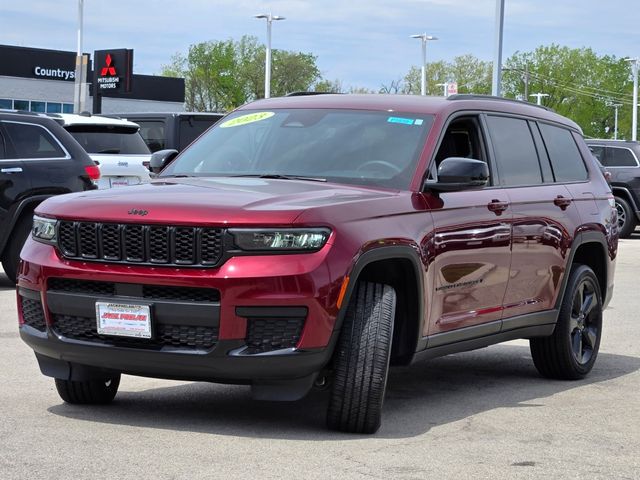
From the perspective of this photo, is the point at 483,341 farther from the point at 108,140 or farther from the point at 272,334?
the point at 108,140

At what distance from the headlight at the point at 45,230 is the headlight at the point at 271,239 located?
3.39 ft

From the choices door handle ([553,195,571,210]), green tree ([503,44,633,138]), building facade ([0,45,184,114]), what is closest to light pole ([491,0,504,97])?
door handle ([553,195,571,210])

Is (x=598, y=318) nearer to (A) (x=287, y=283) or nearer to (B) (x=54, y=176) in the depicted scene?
(A) (x=287, y=283)

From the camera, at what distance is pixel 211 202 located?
6.32 metres

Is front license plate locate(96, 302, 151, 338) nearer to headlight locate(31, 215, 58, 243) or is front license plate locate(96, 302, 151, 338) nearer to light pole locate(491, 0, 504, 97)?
headlight locate(31, 215, 58, 243)

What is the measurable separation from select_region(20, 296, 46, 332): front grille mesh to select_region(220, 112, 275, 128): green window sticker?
1.90 metres

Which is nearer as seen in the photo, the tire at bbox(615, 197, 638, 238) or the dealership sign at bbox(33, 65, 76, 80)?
the tire at bbox(615, 197, 638, 238)

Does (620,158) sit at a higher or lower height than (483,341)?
higher

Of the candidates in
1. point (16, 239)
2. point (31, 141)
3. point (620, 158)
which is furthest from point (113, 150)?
point (620, 158)

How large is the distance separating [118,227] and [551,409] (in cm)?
→ 273

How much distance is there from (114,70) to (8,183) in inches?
756

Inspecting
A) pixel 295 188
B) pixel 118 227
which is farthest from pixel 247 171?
pixel 118 227

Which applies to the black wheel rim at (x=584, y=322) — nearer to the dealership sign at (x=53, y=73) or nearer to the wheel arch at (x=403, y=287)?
the wheel arch at (x=403, y=287)

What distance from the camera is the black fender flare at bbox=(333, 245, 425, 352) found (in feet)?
20.5
